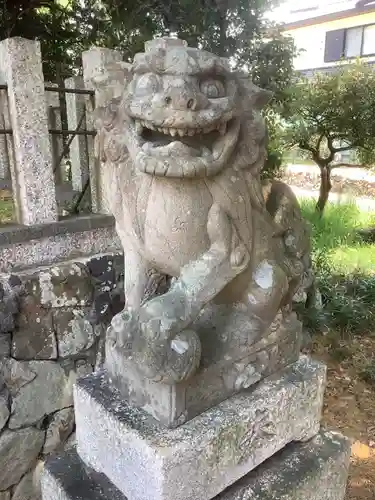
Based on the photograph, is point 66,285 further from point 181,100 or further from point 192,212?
point 181,100

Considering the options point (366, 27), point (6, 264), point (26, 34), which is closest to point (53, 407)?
point (6, 264)

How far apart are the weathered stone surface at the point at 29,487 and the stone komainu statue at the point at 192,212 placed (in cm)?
134

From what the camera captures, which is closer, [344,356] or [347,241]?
[344,356]

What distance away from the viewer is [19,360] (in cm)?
189

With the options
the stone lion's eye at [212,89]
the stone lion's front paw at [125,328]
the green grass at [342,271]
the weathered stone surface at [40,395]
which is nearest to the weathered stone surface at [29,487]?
the weathered stone surface at [40,395]

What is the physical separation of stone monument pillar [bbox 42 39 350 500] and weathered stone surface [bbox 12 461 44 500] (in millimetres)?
1006

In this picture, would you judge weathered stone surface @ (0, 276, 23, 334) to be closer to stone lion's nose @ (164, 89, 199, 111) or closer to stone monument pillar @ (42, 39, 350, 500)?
stone monument pillar @ (42, 39, 350, 500)

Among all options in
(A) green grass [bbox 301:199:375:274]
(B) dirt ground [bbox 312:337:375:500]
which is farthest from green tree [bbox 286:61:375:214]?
(B) dirt ground [bbox 312:337:375:500]

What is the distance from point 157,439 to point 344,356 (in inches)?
102

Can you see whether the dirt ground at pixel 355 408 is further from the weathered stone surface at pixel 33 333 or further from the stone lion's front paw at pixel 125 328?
the stone lion's front paw at pixel 125 328

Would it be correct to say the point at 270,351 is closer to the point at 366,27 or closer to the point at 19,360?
the point at 19,360

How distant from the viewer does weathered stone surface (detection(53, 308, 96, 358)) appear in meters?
1.93

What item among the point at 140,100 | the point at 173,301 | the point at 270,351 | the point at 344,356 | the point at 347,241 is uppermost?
the point at 140,100

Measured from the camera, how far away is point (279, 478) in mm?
1149
